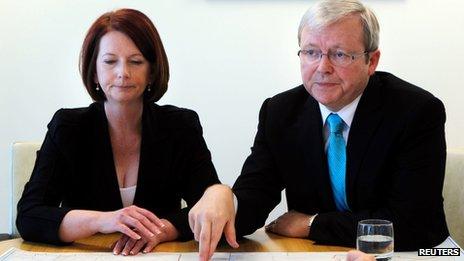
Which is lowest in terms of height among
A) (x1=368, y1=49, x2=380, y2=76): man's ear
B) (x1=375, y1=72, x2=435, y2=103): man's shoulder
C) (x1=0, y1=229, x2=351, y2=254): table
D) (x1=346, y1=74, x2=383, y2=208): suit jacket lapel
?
(x1=0, y1=229, x2=351, y2=254): table

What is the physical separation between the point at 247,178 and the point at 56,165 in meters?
0.63

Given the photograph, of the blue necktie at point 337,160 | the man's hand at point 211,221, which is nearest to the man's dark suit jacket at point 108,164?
the man's hand at point 211,221

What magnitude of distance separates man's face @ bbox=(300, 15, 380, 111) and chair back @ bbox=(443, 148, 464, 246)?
1.88 feet

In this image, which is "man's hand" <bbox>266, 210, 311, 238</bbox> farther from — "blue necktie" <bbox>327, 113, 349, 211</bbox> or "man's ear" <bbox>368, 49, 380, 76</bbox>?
"man's ear" <bbox>368, 49, 380, 76</bbox>

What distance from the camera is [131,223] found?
177 cm

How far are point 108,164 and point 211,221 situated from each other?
0.65 meters

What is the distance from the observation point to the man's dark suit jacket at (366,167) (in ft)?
6.06

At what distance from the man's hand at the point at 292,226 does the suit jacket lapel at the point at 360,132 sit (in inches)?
7.2

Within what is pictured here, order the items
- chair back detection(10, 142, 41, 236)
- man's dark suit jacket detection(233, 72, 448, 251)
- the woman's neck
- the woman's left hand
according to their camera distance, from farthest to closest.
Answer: chair back detection(10, 142, 41, 236), the woman's neck, man's dark suit jacket detection(233, 72, 448, 251), the woman's left hand

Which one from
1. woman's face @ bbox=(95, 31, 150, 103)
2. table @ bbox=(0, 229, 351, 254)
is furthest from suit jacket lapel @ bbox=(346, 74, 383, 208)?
woman's face @ bbox=(95, 31, 150, 103)

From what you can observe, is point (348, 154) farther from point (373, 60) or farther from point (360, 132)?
point (373, 60)

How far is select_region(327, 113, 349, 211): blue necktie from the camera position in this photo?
2.01m

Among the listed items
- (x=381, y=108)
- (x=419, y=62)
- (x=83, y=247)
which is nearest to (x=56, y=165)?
(x=83, y=247)

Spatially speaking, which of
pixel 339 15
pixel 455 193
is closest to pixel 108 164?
pixel 339 15
